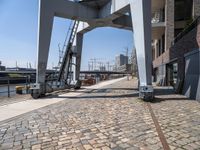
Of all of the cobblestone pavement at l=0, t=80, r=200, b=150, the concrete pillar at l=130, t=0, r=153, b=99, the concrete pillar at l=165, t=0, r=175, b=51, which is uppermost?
the concrete pillar at l=165, t=0, r=175, b=51

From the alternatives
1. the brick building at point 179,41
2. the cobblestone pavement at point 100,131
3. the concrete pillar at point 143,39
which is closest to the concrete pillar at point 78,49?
the brick building at point 179,41

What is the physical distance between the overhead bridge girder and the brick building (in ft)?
8.92

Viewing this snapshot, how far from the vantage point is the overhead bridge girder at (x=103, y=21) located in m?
12.5

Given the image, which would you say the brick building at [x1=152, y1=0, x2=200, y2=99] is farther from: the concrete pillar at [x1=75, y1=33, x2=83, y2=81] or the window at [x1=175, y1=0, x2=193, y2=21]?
the concrete pillar at [x1=75, y1=33, x2=83, y2=81]

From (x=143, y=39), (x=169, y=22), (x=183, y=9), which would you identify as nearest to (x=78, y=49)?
(x=169, y=22)

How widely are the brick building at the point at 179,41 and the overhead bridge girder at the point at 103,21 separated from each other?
272 cm

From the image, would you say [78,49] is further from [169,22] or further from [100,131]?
[100,131]

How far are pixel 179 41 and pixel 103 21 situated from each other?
6.18 meters

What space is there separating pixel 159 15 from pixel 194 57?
18013 millimetres

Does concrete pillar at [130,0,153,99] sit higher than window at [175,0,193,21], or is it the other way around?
window at [175,0,193,21]

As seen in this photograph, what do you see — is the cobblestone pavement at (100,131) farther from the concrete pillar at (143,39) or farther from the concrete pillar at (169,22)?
the concrete pillar at (169,22)

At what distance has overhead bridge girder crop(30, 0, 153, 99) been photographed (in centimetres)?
1255

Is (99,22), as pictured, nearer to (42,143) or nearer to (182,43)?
(182,43)

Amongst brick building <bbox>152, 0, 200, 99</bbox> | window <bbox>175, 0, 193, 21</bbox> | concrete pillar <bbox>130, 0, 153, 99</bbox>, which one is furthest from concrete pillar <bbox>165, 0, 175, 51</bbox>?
concrete pillar <bbox>130, 0, 153, 99</bbox>
